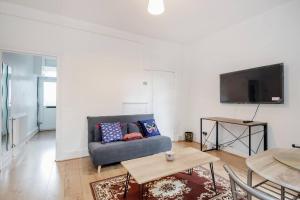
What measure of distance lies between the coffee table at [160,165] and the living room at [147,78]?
3 centimetres

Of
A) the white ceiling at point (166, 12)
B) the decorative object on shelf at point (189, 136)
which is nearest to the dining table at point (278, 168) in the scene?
the white ceiling at point (166, 12)

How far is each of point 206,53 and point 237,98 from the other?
4.82ft

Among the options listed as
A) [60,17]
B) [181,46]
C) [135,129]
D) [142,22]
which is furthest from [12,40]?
[181,46]

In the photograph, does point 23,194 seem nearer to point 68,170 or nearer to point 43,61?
point 68,170

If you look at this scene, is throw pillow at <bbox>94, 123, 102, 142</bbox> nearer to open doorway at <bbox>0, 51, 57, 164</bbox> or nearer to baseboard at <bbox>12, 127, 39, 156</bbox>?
open doorway at <bbox>0, 51, 57, 164</bbox>

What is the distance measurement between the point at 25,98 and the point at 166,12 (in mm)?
4350

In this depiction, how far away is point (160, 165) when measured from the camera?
6.49 ft

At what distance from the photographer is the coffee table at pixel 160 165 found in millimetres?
1727

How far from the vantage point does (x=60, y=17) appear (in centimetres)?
320

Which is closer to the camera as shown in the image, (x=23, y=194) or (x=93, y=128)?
(x=23, y=194)

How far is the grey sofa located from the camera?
2725mm

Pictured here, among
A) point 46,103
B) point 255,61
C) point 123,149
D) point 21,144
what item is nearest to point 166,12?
point 255,61

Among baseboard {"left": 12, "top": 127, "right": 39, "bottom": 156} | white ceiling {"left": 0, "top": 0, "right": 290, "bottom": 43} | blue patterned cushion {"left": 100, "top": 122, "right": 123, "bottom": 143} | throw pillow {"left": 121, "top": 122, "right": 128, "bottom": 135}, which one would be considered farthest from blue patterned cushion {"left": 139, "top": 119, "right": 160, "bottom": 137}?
baseboard {"left": 12, "top": 127, "right": 39, "bottom": 156}

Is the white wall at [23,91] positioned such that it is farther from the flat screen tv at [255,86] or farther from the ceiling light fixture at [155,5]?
the flat screen tv at [255,86]
